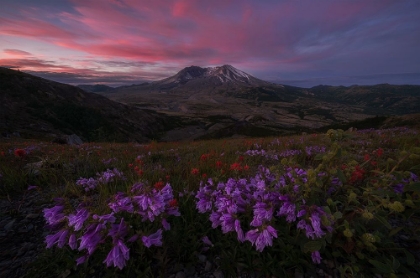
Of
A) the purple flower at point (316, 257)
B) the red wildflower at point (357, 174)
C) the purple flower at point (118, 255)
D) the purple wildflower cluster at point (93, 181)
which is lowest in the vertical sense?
the purple wildflower cluster at point (93, 181)

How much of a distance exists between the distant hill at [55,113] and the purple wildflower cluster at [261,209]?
40245 millimetres

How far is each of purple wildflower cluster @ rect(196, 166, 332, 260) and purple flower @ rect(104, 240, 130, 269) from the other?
1020mm

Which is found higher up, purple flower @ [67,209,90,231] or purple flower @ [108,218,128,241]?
purple flower @ [67,209,90,231]

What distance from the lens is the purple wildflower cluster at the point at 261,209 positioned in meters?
2.27

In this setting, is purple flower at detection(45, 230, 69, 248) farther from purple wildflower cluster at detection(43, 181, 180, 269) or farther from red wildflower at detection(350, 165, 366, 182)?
red wildflower at detection(350, 165, 366, 182)

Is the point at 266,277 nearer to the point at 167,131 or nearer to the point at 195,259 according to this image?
the point at 195,259

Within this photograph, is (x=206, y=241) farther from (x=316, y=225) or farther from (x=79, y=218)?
(x=79, y=218)

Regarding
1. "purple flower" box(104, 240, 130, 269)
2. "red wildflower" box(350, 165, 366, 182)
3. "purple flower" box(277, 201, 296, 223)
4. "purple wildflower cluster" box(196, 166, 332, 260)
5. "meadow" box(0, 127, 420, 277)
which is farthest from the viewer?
"red wildflower" box(350, 165, 366, 182)

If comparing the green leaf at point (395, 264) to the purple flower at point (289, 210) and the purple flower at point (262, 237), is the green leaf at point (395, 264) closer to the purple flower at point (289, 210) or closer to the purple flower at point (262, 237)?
the purple flower at point (289, 210)

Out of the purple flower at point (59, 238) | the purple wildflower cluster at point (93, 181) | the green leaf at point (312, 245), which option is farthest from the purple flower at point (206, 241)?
the purple wildflower cluster at point (93, 181)

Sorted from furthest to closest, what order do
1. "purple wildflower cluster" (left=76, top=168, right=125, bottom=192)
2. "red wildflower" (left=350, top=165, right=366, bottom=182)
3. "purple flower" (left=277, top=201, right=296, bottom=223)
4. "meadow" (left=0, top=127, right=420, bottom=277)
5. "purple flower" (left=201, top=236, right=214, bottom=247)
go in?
"purple wildflower cluster" (left=76, top=168, right=125, bottom=192)
"red wildflower" (left=350, top=165, right=366, bottom=182)
"purple flower" (left=201, top=236, right=214, bottom=247)
"purple flower" (left=277, top=201, right=296, bottom=223)
"meadow" (left=0, top=127, right=420, bottom=277)

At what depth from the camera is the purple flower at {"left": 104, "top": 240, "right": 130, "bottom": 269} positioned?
1979 millimetres

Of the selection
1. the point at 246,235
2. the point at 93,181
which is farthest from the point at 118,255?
the point at 93,181

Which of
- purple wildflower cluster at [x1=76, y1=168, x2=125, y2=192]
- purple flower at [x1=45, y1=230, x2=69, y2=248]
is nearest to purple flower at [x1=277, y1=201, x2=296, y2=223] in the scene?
purple flower at [x1=45, y1=230, x2=69, y2=248]
